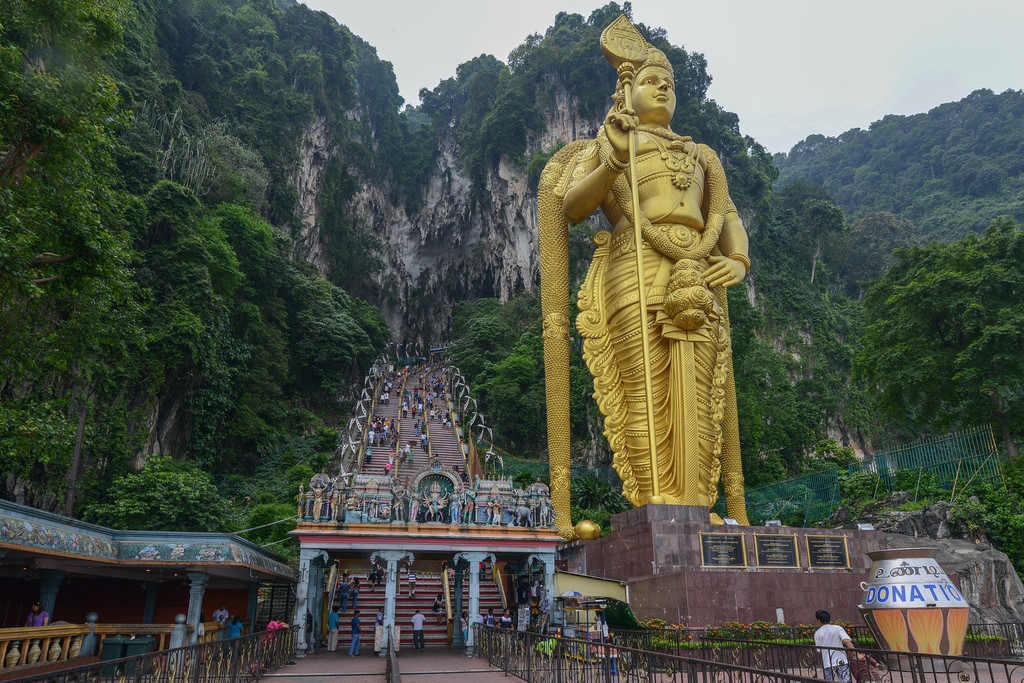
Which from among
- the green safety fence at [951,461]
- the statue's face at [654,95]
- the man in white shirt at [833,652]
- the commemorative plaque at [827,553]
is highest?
the statue's face at [654,95]

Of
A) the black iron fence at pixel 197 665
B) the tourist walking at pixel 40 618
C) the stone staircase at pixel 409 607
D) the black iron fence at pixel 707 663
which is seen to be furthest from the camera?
the stone staircase at pixel 409 607

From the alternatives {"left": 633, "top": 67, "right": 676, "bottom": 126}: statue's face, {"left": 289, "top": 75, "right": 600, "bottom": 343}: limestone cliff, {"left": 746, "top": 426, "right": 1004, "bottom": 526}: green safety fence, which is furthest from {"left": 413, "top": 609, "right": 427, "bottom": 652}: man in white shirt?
{"left": 289, "top": 75, "right": 600, "bottom": 343}: limestone cliff

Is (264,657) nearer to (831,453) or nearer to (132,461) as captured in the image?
(132,461)

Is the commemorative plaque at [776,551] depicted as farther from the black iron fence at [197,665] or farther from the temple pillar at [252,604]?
the temple pillar at [252,604]

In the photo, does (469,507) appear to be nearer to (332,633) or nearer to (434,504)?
(434,504)

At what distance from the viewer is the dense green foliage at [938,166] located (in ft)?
148

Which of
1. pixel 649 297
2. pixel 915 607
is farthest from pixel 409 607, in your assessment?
pixel 915 607

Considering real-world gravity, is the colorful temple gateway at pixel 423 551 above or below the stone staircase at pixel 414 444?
below

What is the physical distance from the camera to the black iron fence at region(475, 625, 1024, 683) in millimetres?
4227

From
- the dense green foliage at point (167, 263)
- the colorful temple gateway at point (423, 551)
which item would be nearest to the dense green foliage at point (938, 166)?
the dense green foliage at point (167, 263)

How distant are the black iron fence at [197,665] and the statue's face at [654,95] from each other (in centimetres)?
1068

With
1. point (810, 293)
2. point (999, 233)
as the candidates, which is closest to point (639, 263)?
point (999, 233)

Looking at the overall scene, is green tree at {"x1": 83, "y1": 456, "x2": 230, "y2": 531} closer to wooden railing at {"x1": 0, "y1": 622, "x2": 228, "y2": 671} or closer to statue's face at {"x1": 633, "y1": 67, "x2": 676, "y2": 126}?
wooden railing at {"x1": 0, "y1": 622, "x2": 228, "y2": 671}

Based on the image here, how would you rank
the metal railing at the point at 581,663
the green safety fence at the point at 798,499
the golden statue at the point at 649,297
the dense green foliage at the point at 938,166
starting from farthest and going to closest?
the dense green foliage at the point at 938,166 < the green safety fence at the point at 798,499 < the golden statue at the point at 649,297 < the metal railing at the point at 581,663
